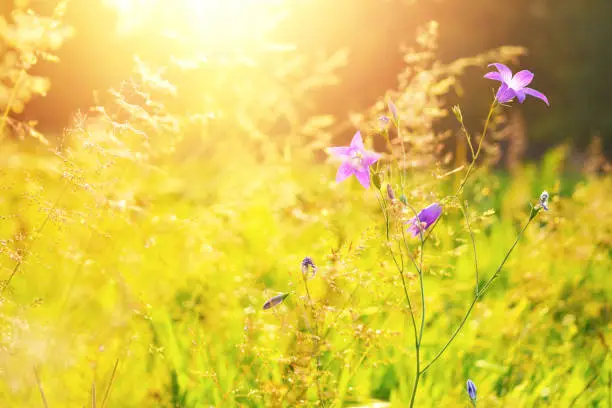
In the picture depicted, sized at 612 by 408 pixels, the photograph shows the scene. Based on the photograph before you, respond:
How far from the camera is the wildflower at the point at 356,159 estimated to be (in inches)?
54.1

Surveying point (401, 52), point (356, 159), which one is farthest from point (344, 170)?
point (401, 52)

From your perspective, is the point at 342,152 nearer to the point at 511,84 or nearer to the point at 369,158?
the point at 369,158

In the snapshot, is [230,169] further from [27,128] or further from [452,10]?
[452,10]

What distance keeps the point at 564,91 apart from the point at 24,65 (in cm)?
1167

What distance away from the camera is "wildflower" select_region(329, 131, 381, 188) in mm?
1373

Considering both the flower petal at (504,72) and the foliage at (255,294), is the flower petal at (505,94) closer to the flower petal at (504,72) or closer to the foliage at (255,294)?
the flower petal at (504,72)

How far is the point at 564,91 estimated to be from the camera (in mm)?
11719

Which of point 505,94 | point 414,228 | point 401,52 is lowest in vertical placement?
point 414,228

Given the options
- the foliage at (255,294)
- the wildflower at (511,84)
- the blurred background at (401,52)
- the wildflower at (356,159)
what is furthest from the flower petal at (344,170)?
the blurred background at (401,52)

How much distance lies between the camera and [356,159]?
1400mm

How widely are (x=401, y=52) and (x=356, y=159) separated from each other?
673cm

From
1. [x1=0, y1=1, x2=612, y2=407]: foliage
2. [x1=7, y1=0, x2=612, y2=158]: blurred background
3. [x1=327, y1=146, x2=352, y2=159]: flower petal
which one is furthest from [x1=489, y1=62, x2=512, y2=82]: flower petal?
[x1=7, y1=0, x2=612, y2=158]: blurred background

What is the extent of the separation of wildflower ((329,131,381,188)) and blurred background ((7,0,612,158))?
4.52m

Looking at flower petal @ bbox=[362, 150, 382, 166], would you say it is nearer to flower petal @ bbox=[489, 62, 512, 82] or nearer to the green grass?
the green grass
